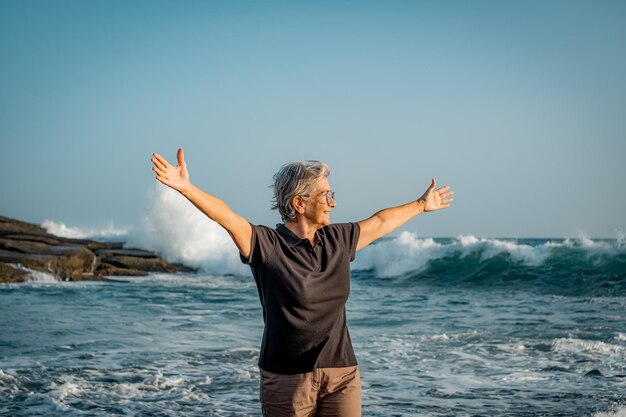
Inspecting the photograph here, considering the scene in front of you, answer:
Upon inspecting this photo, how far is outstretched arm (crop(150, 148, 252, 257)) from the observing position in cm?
285

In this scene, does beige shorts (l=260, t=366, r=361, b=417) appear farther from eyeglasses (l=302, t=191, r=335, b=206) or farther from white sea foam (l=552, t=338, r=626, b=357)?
white sea foam (l=552, t=338, r=626, b=357)

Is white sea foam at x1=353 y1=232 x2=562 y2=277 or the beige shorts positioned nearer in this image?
the beige shorts

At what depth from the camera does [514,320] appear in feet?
41.2

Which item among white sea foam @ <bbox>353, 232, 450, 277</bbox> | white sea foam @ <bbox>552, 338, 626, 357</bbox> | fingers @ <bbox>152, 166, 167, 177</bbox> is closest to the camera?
fingers @ <bbox>152, 166, 167, 177</bbox>

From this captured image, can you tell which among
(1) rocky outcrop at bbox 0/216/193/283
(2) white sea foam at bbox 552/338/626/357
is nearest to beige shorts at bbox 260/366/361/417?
(2) white sea foam at bbox 552/338/626/357

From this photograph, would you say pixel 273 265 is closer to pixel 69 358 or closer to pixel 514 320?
pixel 69 358

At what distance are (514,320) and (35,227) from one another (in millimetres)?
22317

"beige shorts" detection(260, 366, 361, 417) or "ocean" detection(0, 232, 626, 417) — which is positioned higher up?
"beige shorts" detection(260, 366, 361, 417)

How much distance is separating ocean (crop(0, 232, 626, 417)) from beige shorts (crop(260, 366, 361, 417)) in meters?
3.25

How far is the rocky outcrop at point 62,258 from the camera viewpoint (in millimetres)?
21234

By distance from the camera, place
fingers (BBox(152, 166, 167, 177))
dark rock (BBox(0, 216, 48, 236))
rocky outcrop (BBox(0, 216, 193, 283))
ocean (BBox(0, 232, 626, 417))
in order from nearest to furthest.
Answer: fingers (BBox(152, 166, 167, 177)), ocean (BBox(0, 232, 626, 417)), rocky outcrop (BBox(0, 216, 193, 283)), dark rock (BBox(0, 216, 48, 236))

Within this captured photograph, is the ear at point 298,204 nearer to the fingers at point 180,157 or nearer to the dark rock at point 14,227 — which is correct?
the fingers at point 180,157

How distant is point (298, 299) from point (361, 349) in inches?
270

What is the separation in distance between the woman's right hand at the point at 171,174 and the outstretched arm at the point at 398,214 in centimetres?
91
